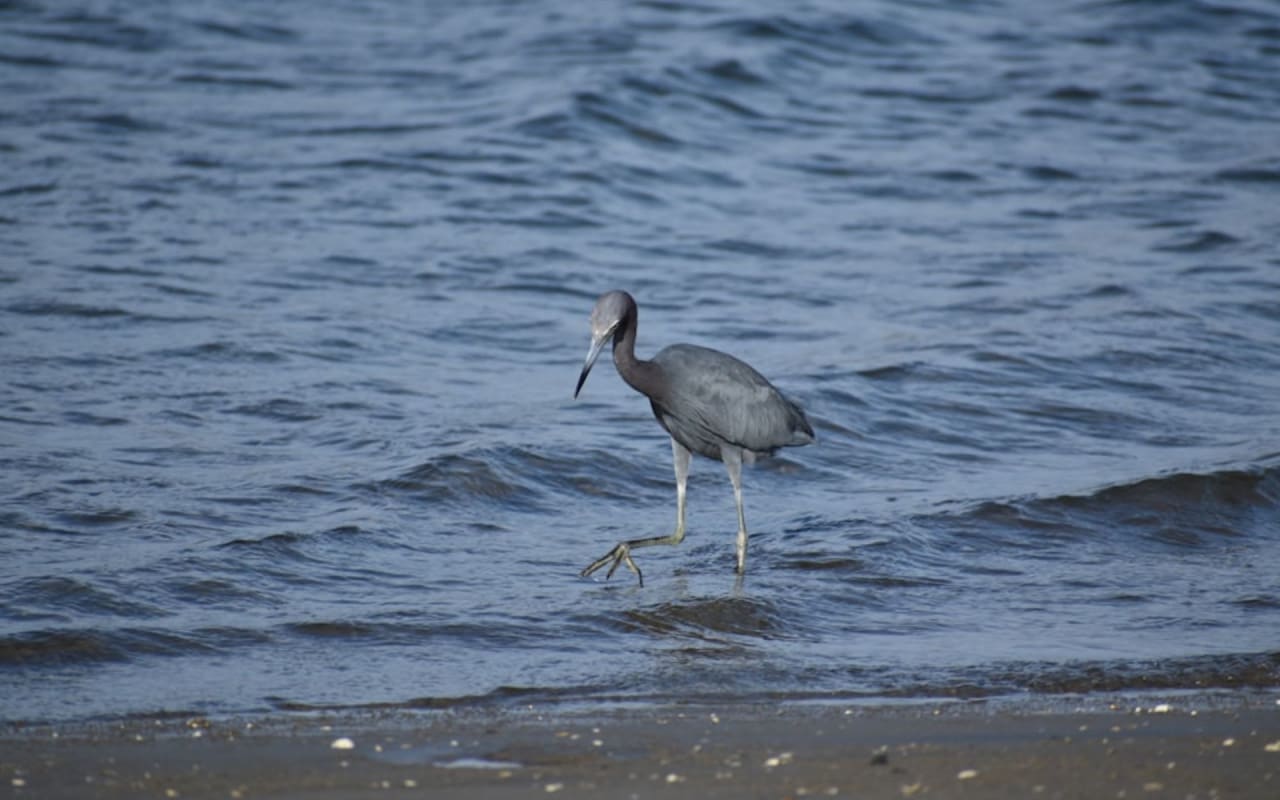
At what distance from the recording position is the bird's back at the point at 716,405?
7391 mm

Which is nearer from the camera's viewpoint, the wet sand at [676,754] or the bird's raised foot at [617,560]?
the wet sand at [676,754]

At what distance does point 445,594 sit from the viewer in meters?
6.69

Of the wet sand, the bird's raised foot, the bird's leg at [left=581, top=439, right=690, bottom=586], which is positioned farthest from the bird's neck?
the wet sand

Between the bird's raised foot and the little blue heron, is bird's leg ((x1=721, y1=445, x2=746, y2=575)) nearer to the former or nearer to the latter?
the little blue heron

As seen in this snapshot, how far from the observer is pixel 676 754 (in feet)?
15.2

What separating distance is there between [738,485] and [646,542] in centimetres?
51

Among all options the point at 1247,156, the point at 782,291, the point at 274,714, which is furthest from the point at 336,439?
the point at 1247,156

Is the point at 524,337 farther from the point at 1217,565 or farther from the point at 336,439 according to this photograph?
the point at 1217,565

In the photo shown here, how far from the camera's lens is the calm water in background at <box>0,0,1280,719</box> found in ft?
20.4

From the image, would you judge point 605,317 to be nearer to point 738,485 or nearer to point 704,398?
point 704,398

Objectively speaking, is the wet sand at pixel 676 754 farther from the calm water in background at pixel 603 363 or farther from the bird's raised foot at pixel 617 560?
the bird's raised foot at pixel 617 560

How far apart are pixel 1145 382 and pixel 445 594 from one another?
5544 millimetres

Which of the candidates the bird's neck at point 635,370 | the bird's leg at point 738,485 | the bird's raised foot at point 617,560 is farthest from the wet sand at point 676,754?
the bird's neck at point 635,370

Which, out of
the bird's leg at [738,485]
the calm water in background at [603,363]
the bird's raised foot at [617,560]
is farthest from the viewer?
the bird's leg at [738,485]
